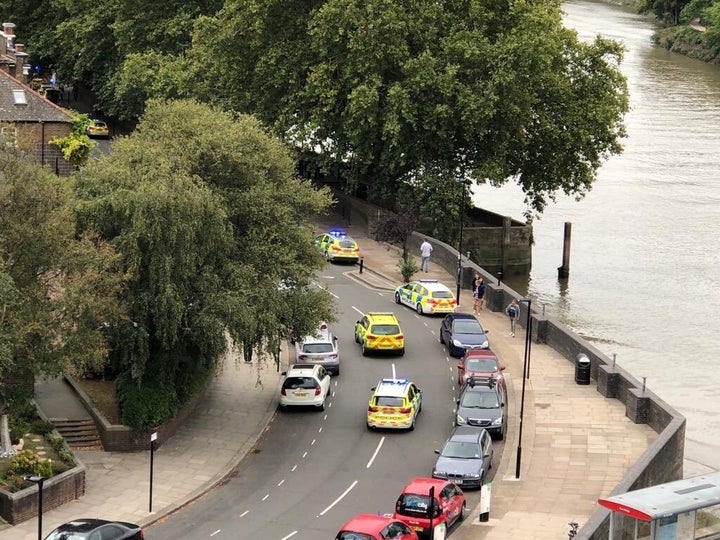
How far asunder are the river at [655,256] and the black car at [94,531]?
2211 centimetres

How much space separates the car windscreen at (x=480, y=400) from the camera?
4694cm

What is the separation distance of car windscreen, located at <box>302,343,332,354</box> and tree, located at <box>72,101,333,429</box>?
3.26m

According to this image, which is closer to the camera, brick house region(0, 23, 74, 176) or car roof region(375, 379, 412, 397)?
car roof region(375, 379, 412, 397)

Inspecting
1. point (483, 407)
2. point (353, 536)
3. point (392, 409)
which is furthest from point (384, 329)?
point (353, 536)

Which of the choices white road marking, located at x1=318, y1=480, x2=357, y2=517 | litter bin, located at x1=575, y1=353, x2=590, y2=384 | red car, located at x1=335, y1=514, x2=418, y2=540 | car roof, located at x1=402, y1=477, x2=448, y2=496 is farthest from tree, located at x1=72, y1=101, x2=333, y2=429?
red car, located at x1=335, y1=514, x2=418, y2=540

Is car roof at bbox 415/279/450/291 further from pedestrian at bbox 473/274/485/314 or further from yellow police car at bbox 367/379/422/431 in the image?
yellow police car at bbox 367/379/422/431

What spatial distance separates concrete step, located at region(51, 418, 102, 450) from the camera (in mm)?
45375

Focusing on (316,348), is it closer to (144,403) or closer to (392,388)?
(392,388)

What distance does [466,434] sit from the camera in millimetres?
43625

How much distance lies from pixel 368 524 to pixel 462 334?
2070 cm

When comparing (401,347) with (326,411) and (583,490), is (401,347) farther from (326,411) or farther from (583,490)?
(583,490)

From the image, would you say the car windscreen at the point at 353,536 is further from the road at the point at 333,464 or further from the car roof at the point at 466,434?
the car roof at the point at 466,434

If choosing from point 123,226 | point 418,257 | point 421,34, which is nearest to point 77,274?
point 123,226

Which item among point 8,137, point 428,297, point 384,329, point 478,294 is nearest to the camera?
point 8,137
